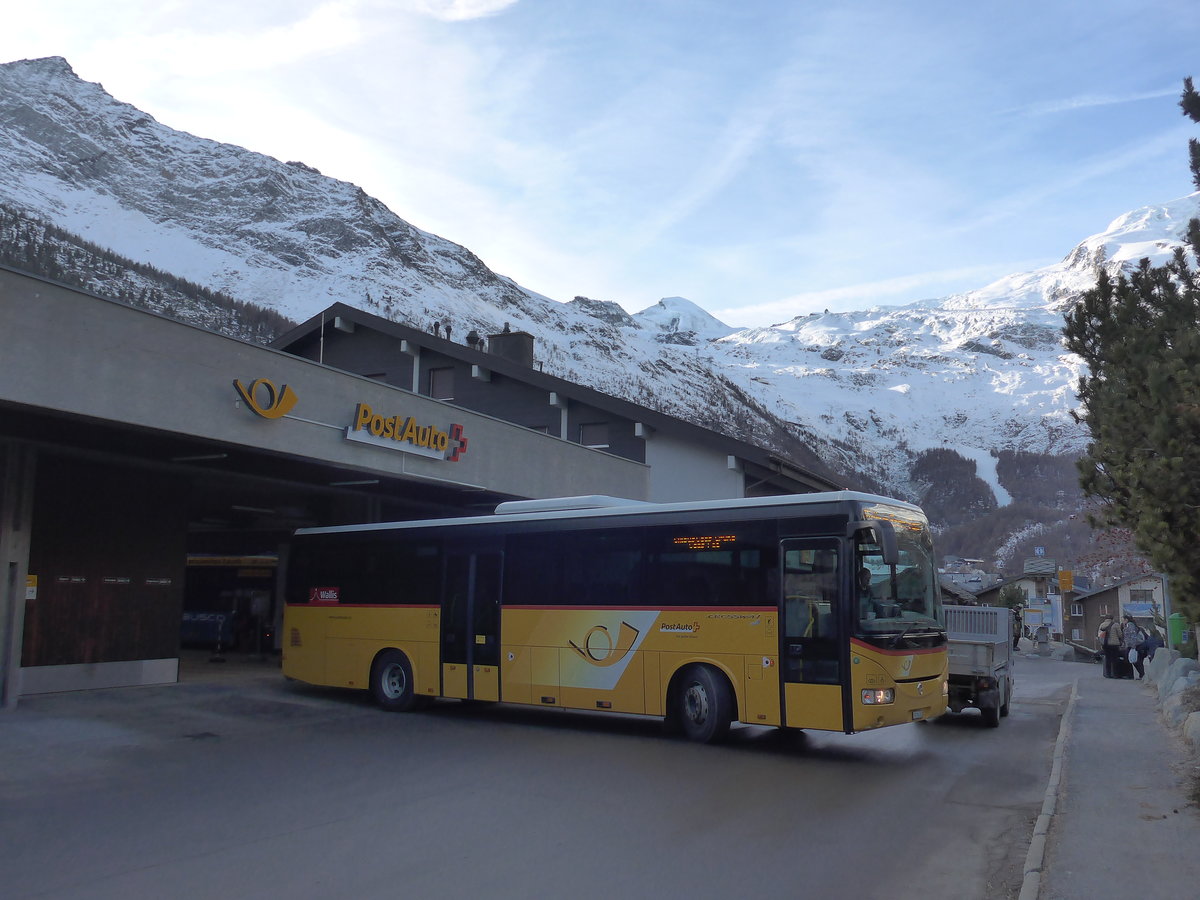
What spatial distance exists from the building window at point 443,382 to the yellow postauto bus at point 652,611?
1288 cm

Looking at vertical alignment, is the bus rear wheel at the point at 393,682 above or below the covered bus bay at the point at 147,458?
below

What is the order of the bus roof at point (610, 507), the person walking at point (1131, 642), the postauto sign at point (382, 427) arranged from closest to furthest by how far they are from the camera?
the bus roof at point (610, 507) < the postauto sign at point (382, 427) < the person walking at point (1131, 642)

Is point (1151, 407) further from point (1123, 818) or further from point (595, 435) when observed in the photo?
point (595, 435)

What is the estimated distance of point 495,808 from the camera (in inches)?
341

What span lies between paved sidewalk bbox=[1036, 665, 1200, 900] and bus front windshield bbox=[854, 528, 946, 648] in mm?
1972

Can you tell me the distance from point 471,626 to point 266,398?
14.6 ft

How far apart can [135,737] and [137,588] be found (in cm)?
555

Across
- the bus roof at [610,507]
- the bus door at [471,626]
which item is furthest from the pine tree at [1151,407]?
the bus door at [471,626]

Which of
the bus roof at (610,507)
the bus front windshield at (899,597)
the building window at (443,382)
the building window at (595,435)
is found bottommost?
the bus front windshield at (899,597)

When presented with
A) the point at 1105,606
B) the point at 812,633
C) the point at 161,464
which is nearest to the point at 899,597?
the point at 812,633

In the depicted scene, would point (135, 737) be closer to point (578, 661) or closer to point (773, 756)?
point (578, 661)

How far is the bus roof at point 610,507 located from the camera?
11.9 meters

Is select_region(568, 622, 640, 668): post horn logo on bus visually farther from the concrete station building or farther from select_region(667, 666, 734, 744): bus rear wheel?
the concrete station building

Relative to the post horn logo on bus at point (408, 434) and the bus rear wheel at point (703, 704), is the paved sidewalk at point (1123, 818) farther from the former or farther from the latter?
the post horn logo on bus at point (408, 434)
